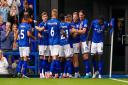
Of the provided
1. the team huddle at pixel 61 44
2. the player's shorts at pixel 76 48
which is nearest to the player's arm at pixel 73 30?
the team huddle at pixel 61 44

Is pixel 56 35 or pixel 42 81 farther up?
pixel 56 35

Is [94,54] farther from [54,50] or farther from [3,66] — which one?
[3,66]

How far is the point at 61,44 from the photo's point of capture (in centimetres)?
1603

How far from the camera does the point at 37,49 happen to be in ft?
55.7

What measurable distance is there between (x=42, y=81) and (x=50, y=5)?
16.6ft

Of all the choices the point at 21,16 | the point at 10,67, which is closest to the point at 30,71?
the point at 10,67

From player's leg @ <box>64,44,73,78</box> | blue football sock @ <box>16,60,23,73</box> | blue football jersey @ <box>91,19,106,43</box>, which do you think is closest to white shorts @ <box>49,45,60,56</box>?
player's leg @ <box>64,44,73,78</box>

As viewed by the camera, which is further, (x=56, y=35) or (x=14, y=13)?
(x=14, y=13)

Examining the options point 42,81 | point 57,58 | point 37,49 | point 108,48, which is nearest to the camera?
point 42,81

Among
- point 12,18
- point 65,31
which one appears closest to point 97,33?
point 65,31

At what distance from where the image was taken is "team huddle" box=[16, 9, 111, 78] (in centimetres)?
1591

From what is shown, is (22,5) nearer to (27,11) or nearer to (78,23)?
(27,11)

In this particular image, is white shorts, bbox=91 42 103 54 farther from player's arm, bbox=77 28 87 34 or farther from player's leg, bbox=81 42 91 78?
player's arm, bbox=77 28 87 34

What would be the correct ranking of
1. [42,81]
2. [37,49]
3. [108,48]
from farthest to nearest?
[108,48], [37,49], [42,81]
